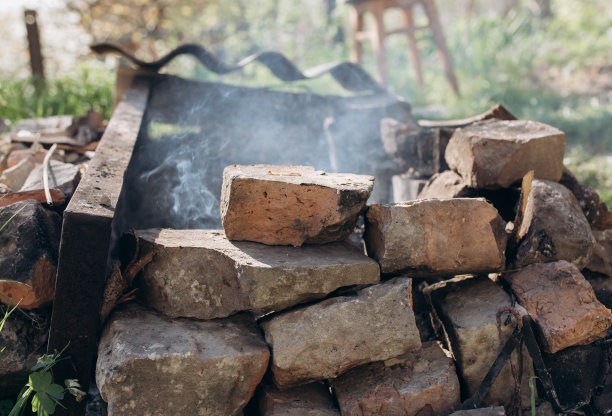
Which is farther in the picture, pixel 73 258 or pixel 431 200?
pixel 431 200

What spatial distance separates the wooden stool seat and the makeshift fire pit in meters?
5.17

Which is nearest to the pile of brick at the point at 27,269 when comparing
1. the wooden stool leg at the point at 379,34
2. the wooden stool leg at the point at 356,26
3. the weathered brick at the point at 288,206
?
the weathered brick at the point at 288,206

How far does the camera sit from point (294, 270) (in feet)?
7.31

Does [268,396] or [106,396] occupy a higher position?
[106,396]

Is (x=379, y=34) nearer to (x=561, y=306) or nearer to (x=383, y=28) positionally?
(x=383, y=28)

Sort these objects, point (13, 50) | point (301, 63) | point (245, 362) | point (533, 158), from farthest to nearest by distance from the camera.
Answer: point (13, 50) < point (301, 63) < point (533, 158) < point (245, 362)

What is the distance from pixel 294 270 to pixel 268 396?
0.55 m

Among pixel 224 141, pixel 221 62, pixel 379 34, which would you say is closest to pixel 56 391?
pixel 224 141

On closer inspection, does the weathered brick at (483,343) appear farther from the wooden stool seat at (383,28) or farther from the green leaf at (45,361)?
the wooden stool seat at (383,28)

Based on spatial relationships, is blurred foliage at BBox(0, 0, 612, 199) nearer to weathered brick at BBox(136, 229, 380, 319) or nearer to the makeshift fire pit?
the makeshift fire pit

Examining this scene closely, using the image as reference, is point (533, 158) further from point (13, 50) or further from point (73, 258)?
point (13, 50)

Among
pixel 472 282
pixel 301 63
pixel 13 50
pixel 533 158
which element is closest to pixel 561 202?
pixel 533 158

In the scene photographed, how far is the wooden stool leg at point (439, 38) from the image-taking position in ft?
25.6

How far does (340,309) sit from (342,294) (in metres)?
0.12
